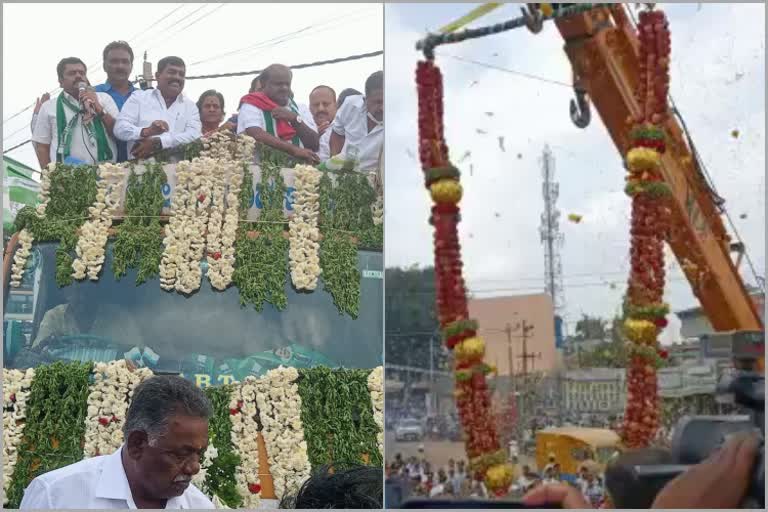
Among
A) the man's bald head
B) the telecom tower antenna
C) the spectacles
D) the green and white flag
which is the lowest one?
the spectacles

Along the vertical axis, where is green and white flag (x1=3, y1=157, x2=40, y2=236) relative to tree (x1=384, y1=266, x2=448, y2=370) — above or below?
A: above

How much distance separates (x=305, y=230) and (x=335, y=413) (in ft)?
2.88

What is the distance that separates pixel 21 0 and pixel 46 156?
1.27m

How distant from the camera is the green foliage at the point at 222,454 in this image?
4.59 meters

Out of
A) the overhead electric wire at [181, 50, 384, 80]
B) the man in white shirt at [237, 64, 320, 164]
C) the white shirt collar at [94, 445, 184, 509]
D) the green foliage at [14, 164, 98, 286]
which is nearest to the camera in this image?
the white shirt collar at [94, 445, 184, 509]

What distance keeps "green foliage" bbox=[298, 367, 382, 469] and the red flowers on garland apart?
1804mm

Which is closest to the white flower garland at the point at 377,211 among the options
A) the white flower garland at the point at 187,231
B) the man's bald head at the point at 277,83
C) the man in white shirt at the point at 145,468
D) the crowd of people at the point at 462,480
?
the man's bald head at the point at 277,83

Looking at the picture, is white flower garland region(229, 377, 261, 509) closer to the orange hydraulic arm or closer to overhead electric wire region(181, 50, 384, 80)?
overhead electric wire region(181, 50, 384, 80)

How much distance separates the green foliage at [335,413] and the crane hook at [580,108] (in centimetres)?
214

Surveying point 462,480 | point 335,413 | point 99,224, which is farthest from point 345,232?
point 462,480

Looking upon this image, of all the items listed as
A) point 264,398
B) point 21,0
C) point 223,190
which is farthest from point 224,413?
point 21,0

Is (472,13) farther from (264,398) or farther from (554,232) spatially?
(264,398)

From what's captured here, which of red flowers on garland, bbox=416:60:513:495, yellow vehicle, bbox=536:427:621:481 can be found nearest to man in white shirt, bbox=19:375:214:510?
red flowers on garland, bbox=416:60:513:495

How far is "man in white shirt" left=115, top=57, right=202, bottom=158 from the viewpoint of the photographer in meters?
4.58
